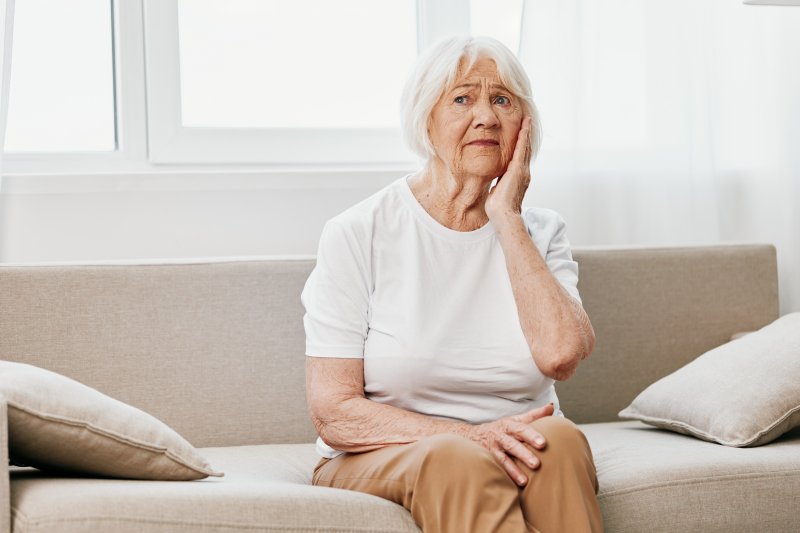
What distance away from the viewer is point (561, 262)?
204 centimetres

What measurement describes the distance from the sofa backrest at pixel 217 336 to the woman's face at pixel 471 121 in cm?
50

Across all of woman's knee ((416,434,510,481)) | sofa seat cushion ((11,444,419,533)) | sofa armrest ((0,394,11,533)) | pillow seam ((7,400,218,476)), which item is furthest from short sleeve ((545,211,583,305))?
sofa armrest ((0,394,11,533))

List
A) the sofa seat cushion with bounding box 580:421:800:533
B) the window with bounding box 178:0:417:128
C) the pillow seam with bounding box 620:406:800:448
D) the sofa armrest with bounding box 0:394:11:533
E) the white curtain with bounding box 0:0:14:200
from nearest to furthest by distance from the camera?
the sofa armrest with bounding box 0:394:11:533 < the sofa seat cushion with bounding box 580:421:800:533 < the pillow seam with bounding box 620:406:800:448 < the white curtain with bounding box 0:0:14:200 < the window with bounding box 178:0:417:128

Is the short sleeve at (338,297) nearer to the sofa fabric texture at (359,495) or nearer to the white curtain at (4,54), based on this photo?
the sofa fabric texture at (359,495)

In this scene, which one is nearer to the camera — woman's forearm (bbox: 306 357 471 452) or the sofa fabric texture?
the sofa fabric texture

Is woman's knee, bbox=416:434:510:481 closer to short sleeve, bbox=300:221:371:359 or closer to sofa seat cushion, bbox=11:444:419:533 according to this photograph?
sofa seat cushion, bbox=11:444:419:533

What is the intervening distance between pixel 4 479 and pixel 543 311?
989mm

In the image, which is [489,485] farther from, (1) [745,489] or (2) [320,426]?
(1) [745,489]

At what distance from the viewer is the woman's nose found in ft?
6.52

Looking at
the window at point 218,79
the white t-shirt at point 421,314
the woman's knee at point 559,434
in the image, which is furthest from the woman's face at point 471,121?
the window at point 218,79

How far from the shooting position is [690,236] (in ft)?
9.34

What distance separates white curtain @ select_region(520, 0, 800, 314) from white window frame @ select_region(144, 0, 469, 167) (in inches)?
14.5

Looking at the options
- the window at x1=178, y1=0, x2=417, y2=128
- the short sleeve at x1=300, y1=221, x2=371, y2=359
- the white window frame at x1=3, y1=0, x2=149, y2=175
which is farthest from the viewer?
the window at x1=178, y1=0, x2=417, y2=128

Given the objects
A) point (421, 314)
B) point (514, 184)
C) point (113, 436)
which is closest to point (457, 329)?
point (421, 314)
